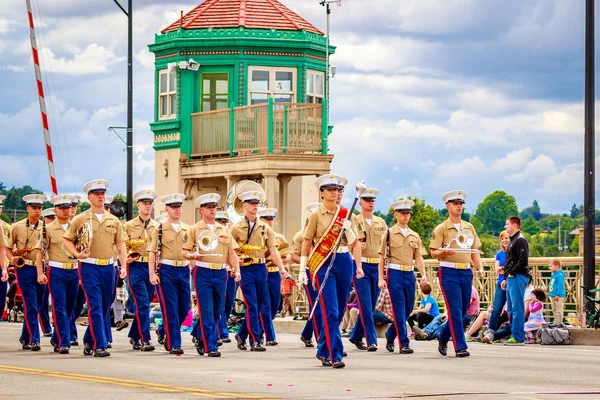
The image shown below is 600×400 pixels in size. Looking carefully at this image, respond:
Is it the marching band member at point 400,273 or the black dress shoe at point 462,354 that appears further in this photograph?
the marching band member at point 400,273

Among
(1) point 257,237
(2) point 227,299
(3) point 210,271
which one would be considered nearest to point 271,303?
(2) point 227,299

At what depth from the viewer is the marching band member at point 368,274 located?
1970 centimetres

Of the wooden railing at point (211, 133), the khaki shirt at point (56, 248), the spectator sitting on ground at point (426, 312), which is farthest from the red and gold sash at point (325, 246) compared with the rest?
the wooden railing at point (211, 133)

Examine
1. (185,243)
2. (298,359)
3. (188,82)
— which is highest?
(188,82)

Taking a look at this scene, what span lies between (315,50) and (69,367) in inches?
863

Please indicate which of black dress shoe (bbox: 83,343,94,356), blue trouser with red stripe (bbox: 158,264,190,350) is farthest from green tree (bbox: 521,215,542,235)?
black dress shoe (bbox: 83,343,94,356)

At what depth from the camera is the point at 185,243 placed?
18.8 m

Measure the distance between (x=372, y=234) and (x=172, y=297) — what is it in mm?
3171

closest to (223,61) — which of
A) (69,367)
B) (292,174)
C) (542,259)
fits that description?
(292,174)

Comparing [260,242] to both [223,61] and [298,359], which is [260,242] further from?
[223,61]

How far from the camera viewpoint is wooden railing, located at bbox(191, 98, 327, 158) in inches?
1380

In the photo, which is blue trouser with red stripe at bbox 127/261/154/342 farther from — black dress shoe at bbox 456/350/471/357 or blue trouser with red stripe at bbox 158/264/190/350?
black dress shoe at bbox 456/350/471/357

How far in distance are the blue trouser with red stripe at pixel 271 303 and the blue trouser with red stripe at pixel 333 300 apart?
12.6ft

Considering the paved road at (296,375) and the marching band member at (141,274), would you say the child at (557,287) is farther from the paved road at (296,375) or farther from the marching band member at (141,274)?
the marching band member at (141,274)
